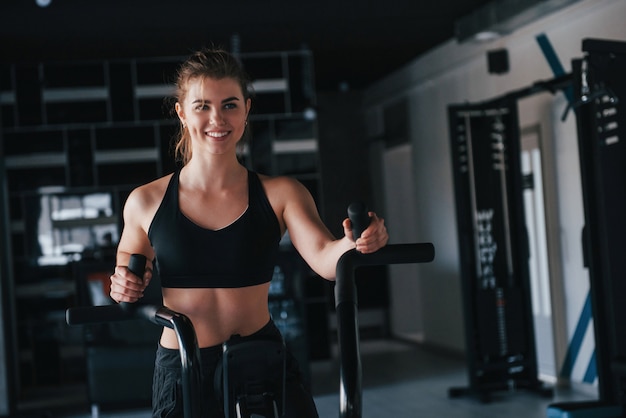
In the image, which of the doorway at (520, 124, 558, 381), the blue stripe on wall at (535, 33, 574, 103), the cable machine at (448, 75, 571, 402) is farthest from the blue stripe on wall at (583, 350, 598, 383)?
the blue stripe on wall at (535, 33, 574, 103)

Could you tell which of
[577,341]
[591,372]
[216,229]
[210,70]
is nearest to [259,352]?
[216,229]

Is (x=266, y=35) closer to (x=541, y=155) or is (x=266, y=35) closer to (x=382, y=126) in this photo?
(x=541, y=155)

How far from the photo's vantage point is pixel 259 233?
181 centimetres

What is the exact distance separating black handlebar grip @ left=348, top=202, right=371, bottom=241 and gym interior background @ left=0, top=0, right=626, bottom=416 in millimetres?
4610

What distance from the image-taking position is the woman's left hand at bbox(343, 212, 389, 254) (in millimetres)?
1470

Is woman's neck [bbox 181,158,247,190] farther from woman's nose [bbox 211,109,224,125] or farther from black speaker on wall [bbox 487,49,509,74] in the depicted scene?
black speaker on wall [bbox 487,49,509,74]

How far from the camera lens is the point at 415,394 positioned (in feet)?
21.5

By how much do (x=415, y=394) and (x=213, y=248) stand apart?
197 inches

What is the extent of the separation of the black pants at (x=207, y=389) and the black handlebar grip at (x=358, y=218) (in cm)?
31

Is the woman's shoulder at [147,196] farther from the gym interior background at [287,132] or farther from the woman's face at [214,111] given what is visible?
the gym interior background at [287,132]

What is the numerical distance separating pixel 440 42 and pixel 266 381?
22.9 feet

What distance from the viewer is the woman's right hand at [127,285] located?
156 centimetres

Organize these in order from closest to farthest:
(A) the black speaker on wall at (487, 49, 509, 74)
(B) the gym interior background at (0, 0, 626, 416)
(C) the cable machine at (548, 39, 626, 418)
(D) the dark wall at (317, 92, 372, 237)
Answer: (C) the cable machine at (548, 39, 626, 418)
(B) the gym interior background at (0, 0, 626, 416)
(A) the black speaker on wall at (487, 49, 509, 74)
(D) the dark wall at (317, 92, 372, 237)

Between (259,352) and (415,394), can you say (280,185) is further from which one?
(415,394)
